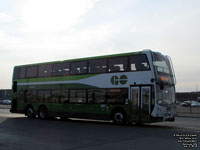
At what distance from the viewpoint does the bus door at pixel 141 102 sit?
15883 millimetres

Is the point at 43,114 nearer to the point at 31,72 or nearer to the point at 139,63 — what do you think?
the point at 31,72

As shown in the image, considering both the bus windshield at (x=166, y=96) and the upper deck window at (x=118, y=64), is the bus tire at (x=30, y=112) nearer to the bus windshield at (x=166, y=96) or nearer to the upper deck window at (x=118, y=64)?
the upper deck window at (x=118, y=64)

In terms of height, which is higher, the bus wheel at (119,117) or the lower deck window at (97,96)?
the lower deck window at (97,96)

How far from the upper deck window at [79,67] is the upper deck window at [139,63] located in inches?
148

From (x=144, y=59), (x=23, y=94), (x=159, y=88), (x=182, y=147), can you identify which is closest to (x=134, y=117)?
(x=159, y=88)

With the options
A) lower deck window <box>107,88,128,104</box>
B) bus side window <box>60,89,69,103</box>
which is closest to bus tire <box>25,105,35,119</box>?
bus side window <box>60,89,69,103</box>

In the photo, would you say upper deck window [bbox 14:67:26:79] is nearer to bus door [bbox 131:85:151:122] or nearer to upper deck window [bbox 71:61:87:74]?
upper deck window [bbox 71:61:87:74]

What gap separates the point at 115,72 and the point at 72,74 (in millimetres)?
3749

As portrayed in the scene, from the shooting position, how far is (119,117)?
17.0 metres

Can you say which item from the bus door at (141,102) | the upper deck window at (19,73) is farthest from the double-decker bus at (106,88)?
the upper deck window at (19,73)

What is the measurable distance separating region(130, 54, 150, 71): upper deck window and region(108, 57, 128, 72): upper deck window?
423 mm

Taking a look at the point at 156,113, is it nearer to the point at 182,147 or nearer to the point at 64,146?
the point at 182,147

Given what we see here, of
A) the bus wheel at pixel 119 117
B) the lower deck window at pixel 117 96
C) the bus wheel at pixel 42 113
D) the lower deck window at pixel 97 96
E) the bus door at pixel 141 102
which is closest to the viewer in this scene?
the bus door at pixel 141 102

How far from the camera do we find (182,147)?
9141mm
